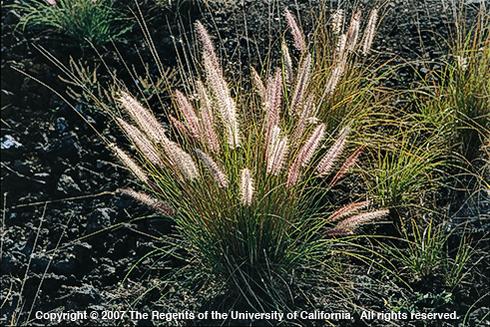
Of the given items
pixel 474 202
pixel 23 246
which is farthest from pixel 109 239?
pixel 474 202

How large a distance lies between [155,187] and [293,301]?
666 millimetres

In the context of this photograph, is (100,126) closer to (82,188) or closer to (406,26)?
(82,188)

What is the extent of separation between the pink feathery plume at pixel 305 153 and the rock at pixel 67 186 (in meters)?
1.23

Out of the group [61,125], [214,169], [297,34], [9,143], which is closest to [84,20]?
[61,125]

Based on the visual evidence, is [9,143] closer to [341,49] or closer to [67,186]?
[67,186]

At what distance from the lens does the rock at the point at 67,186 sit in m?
4.25

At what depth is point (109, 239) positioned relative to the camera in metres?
3.96

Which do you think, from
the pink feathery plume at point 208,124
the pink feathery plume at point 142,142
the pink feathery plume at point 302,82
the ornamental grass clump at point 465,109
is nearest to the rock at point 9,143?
the pink feathery plume at point 142,142

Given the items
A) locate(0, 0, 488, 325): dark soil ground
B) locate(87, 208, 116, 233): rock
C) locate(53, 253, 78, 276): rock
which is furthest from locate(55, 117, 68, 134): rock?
locate(53, 253, 78, 276): rock

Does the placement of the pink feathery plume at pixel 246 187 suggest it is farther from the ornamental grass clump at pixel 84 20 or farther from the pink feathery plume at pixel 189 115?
the ornamental grass clump at pixel 84 20

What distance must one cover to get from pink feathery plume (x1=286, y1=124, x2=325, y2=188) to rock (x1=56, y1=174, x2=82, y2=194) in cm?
123

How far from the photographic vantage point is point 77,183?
4.30 m

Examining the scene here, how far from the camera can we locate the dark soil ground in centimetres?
372

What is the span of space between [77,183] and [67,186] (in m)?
0.05
